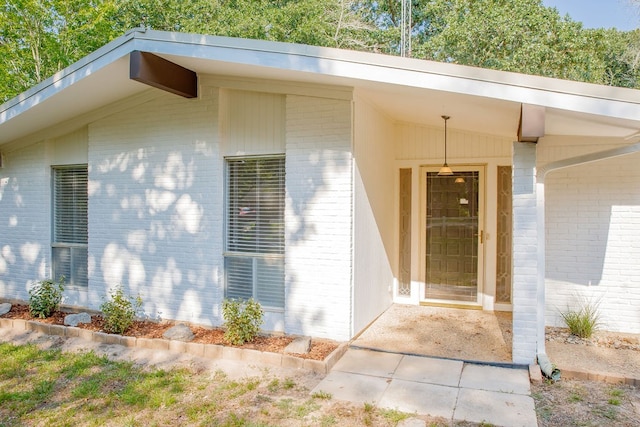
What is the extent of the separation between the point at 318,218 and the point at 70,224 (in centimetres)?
423

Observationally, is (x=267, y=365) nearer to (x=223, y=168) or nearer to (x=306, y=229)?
(x=306, y=229)

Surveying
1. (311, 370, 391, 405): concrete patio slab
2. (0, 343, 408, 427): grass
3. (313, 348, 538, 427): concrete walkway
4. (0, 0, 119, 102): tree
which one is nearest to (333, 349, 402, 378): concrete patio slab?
(313, 348, 538, 427): concrete walkway

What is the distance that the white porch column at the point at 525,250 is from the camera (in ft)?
14.4

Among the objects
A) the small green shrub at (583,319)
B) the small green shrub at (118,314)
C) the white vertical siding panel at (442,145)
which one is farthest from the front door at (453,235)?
the small green shrub at (118,314)

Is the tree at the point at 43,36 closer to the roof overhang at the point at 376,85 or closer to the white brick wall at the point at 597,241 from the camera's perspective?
the roof overhang at the point at 376,85

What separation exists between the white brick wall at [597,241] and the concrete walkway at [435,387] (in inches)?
74.3

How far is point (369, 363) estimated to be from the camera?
4.65m

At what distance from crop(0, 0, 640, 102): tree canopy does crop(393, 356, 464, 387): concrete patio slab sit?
37.7 ft

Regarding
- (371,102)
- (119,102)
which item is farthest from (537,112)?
(119,102)

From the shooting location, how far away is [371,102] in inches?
217

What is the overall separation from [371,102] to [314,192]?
1.37 meters

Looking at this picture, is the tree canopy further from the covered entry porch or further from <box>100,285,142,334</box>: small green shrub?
<box>100,285,142,334</box>: small green shrub

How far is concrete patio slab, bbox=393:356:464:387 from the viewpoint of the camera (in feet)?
14.0

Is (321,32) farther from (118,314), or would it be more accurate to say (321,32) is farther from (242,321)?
(242,321)
